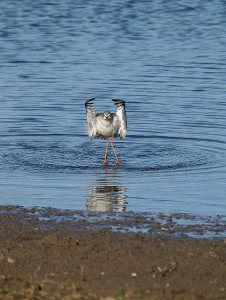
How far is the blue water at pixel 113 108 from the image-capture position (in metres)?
11.2

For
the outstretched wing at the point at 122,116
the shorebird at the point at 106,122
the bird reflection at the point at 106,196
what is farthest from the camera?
the outstretched wing at the point at 122,116

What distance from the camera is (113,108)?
19.0 m

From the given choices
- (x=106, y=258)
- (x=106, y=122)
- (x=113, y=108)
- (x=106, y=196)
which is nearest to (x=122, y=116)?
(x=106, y=122)

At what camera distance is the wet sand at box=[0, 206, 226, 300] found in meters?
6.30

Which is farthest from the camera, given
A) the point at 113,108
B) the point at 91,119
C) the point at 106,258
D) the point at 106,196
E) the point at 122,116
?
the point at 113,108

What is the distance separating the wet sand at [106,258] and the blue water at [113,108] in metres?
1.01

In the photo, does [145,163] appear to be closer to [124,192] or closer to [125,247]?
[124,192]

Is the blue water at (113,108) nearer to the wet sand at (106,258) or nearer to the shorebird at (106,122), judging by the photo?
the shorebird at (106,122)

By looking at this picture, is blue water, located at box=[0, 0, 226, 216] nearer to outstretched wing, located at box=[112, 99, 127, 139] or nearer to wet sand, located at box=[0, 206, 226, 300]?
outstretched wing, located at box=[112, 99, 127, 139]

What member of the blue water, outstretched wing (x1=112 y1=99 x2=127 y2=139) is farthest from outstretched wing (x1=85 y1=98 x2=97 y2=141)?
outstretched wing (x1=112 y1=99 x2=127 y2=139)

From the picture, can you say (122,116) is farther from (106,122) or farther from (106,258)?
(106,258)

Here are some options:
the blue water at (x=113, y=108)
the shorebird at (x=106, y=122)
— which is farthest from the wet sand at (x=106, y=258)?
the shorebird at (x=106, y=122)

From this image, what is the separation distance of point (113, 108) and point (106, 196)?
835 cm

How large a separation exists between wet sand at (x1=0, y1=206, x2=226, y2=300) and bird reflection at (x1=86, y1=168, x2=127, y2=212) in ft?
1.92
